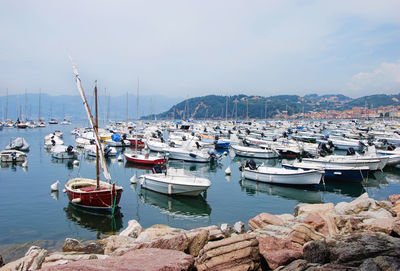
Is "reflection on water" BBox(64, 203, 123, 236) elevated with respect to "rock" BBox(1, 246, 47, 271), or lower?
lower

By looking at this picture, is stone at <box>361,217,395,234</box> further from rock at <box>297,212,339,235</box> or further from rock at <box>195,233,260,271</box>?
rock at <box>195,233,260,271</box>

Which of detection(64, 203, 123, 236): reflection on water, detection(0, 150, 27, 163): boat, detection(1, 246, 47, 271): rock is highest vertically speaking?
detection(1, 246, 47, 271): rock

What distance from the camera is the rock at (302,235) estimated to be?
10.0m

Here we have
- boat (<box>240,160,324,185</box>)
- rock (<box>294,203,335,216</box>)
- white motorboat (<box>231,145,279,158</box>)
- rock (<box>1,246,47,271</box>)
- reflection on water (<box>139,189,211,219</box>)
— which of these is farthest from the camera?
white motorboat (<box>231,145,279,158</box>)

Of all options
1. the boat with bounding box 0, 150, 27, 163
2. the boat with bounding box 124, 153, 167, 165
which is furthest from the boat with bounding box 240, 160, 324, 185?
the boat with bounding box 0, 150, 27, 163

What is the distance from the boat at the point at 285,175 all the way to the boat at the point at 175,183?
7526 millimetres

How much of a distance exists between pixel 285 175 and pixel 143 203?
13.3 m

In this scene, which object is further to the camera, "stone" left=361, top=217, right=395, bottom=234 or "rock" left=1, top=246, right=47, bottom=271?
"stone" left=361, top=217, right=395, bottom=234

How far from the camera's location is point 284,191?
2639cm

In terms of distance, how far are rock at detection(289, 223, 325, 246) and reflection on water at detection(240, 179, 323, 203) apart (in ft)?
47.0

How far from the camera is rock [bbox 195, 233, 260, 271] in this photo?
8.06 metres

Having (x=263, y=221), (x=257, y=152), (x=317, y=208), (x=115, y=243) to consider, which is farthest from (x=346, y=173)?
(x=115, y=243)

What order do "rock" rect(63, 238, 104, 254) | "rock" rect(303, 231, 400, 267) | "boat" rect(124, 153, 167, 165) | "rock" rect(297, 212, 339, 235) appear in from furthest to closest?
"boat" rect(124, 153, 167, 165), "rock" rect(63, 238, 104, 254), "rock" rect(297, 212, 339, 235), "rock" rect(303, 231, 400, 267)

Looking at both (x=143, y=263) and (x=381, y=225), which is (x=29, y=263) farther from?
(x=381, y=225)
